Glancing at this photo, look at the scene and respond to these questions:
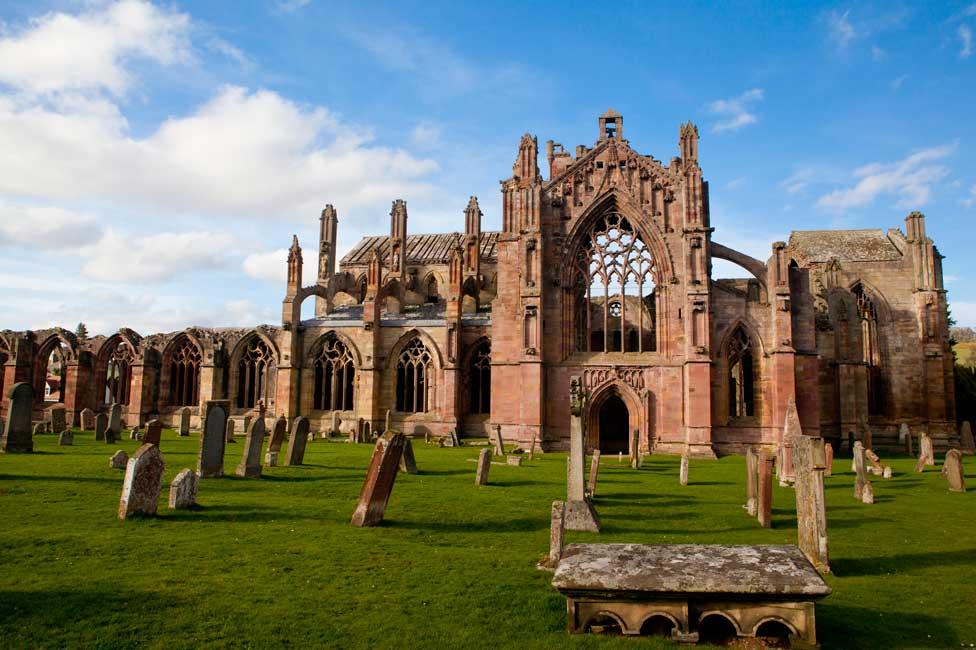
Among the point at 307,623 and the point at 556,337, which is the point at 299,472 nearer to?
the point at 307,623

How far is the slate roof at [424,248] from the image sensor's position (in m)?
47.7

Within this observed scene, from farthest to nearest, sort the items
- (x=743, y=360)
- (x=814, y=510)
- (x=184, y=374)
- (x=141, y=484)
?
(x=184, y=374) → (x=743, y=360) → (x=141, y=484) → (x=814, y=510)

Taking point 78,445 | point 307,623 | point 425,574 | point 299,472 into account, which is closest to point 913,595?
point 425,574

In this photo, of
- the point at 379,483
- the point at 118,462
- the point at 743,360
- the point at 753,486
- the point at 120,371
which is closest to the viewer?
the point at 379,483

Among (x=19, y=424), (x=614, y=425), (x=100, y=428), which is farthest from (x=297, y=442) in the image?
(x=614, y=425)

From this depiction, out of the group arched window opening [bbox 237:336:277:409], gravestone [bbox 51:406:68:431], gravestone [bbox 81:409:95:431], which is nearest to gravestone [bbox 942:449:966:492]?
gravestone [bbox 51:406:68:431]

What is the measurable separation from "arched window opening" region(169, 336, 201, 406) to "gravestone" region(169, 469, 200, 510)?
2922cm

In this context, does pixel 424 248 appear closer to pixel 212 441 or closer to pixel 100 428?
pixel 100 428

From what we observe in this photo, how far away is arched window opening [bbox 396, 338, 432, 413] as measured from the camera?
115ft

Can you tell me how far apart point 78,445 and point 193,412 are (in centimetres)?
1542

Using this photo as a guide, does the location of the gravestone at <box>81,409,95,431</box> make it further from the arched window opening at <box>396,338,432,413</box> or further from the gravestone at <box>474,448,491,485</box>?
the gravestone at <box>474,448,491,485</box>

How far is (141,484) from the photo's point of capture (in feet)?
36.1

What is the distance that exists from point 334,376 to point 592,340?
13.6 m

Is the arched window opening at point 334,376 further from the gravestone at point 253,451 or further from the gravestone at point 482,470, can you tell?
the gravestone at point 482,470
